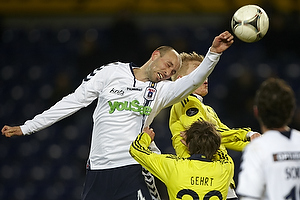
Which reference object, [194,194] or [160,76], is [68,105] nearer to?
[160,76]

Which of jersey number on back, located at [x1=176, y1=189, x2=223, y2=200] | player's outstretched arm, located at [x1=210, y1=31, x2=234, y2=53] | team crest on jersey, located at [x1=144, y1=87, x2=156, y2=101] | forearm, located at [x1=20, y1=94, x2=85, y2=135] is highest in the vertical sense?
player's outstretched arm, located at [x1=210, y1=31, x2=234, y2=53]

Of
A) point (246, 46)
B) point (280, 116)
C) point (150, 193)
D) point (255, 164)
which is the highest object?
point (246, 46)

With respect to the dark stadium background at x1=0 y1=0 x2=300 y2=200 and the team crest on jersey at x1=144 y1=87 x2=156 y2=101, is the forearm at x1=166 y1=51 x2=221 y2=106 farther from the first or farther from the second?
the dark stadium background at x1=0 y1=0 x2=300 y2=200

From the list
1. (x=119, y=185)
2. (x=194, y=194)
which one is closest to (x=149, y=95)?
(x=119, y=185)

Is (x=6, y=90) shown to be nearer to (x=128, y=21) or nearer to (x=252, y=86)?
(x=128, y=21)

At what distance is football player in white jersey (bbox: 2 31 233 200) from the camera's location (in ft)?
13.6

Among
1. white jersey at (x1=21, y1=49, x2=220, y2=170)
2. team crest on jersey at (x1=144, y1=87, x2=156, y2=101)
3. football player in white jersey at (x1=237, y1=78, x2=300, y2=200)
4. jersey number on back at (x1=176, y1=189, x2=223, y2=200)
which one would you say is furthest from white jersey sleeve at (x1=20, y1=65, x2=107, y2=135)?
football player in white jersey at (x1=237, y1=78, x2=300, y2=200)

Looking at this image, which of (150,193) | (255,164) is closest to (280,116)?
(255,164)

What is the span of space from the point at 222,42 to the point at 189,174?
106 centimetres

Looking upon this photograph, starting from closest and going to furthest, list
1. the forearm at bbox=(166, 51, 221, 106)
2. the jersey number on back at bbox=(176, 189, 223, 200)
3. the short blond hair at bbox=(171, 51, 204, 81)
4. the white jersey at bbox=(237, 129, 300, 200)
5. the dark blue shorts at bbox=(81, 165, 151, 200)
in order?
the white jersey at bbox=(237, 129, 300, 200) < the jersey number on back at bbox=(176, 189, 223, 200) < the forearm at bbox=(166, 51, 221, 106) < the dark blue shorts at bbox=(81, 165, 151, 200) < the short blond hair at bbox=(171, 51, 204, 81)

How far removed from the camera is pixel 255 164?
2631mm

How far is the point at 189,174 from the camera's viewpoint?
12.2 feet

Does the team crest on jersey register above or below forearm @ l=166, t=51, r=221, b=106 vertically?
below

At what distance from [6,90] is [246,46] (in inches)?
215
